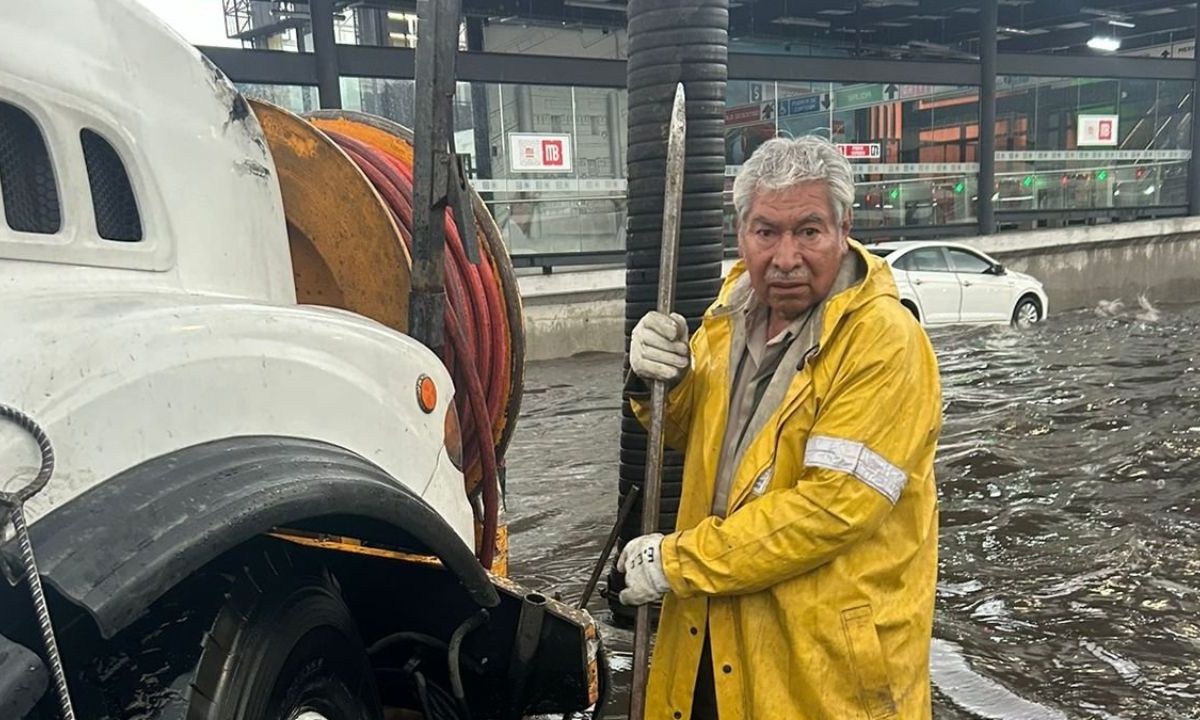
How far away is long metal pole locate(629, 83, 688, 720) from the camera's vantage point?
224cm

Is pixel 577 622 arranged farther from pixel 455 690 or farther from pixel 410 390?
pixel 410 390

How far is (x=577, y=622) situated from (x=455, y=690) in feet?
0.98

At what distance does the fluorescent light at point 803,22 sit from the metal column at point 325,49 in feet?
32.8

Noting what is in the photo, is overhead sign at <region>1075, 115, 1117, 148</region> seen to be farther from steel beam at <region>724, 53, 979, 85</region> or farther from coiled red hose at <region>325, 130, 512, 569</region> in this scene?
coiled red hose at <region>325, 130, 512, 569</region>

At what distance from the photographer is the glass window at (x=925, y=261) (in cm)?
1166

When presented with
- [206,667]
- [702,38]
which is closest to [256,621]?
[206,667]

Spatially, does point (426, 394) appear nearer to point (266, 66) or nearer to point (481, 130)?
point (266, 66)

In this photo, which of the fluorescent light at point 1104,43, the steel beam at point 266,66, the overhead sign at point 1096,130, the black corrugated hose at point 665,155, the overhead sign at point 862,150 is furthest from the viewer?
the fluorescent light at point 1104,43

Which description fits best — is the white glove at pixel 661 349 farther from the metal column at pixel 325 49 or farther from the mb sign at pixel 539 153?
the mb sign at pixel 539 153

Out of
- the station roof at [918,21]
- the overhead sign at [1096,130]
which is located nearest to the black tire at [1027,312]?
the overhead sign at [1096,130]

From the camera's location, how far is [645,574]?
2.03 m

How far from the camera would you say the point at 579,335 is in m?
12.9

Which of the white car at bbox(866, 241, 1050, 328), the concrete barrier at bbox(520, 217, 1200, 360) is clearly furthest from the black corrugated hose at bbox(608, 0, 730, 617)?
the concrete barrier at bbox(520, 217, 1200, 360)

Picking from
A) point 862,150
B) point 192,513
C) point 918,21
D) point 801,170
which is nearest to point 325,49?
point 862,150
